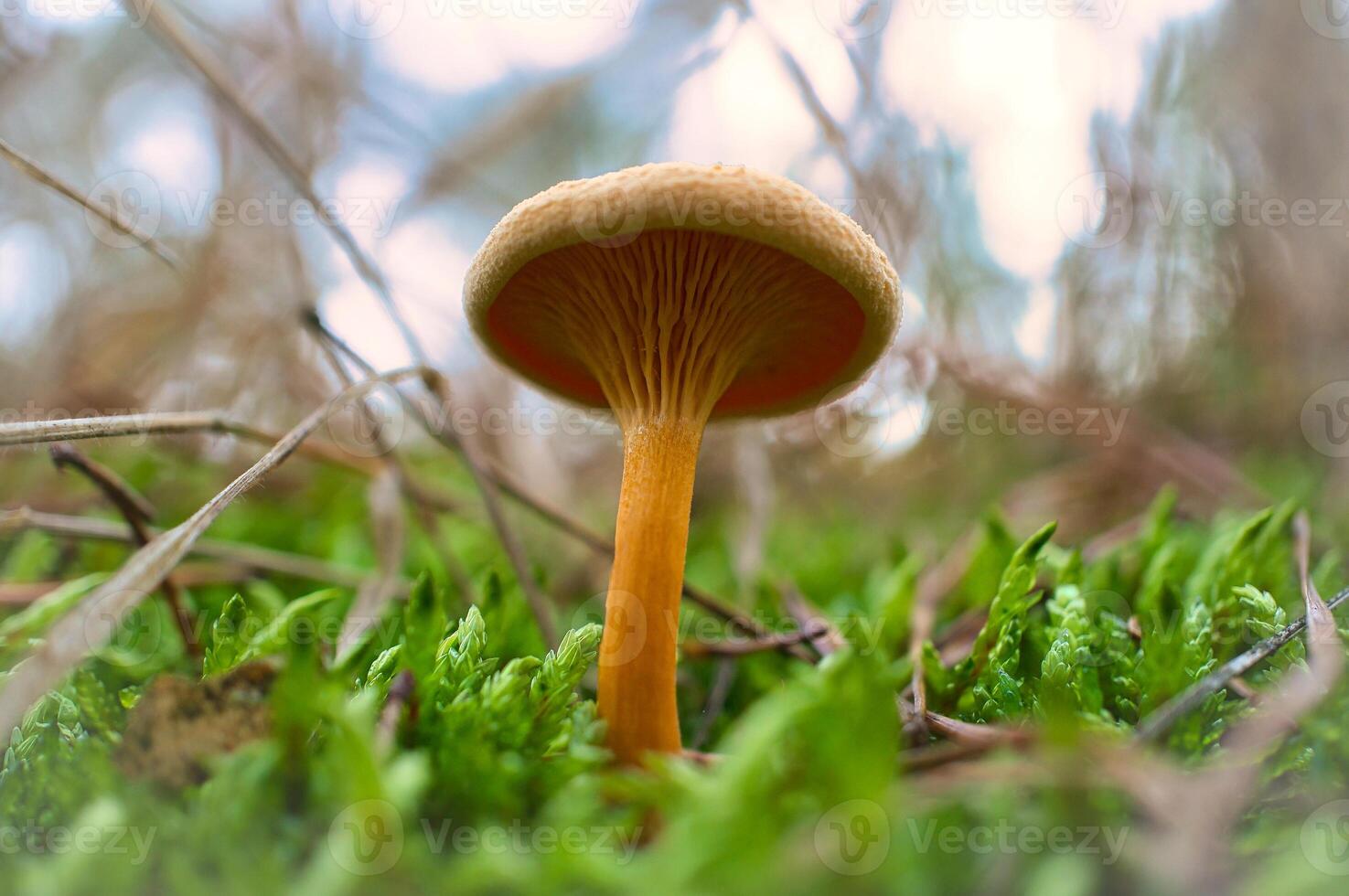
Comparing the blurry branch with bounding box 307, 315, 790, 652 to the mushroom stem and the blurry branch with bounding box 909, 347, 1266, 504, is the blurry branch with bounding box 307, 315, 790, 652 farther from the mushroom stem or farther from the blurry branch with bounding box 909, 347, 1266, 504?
the blurry branch with bounding box 909, 347, 1266, 504

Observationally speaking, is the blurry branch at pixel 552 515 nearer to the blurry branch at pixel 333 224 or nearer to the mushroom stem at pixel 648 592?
the blurry branch at pixel 333 224

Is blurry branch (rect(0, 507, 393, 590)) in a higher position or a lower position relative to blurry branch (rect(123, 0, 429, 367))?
lower

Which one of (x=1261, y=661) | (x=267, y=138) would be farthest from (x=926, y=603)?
(x=267, y=138)

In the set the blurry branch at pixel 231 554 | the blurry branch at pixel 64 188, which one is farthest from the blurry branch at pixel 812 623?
the blurry branch at pixel 64 188

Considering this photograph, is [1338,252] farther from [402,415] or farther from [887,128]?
[402,415]

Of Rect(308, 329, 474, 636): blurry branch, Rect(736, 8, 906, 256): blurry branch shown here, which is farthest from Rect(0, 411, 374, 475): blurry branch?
Rect(736, 8, 906, 256): blurry branch

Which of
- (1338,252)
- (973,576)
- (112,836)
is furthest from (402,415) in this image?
(1338,252)

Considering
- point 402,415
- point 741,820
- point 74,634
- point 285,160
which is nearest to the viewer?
point 741,820

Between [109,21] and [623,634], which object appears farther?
[109,21]
